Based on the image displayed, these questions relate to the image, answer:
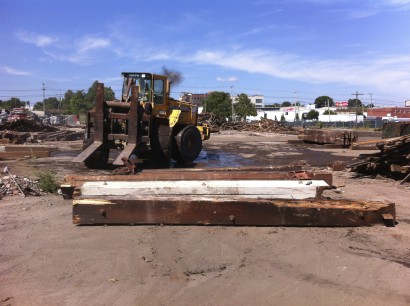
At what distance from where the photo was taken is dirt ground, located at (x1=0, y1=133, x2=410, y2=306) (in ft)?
13.4

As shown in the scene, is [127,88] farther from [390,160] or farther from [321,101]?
[321,101]

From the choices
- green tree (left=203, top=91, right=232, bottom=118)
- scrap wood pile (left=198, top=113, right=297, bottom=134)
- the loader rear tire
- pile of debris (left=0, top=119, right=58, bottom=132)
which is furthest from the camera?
green tree (left=203, top=91, right=232, bottom=118)

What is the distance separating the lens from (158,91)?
14.7 m

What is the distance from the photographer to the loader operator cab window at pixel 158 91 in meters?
14.6

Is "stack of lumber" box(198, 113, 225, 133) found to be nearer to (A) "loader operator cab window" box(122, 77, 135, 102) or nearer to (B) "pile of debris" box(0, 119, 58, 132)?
(B) "pile of debris" box(0, 119, 58, 132)

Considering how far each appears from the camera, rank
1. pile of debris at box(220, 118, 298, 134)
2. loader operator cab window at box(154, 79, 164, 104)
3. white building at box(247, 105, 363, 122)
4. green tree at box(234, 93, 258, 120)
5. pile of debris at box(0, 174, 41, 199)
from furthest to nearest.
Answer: white building at box(247, 105, 363, 122) → green tree at box(234, 93, 258, 120) → pile of debris at box(220, 118, 298, 134) → loader operator cab window at box(154, 79, 164, 104) → pile of debris at box(0, 174, 41, 199)

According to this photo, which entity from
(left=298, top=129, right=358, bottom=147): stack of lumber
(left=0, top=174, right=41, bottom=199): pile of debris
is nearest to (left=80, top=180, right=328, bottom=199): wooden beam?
(left=0, top=174, right=41, bottom=199): pile of debris

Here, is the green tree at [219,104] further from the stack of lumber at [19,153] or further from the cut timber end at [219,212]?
the cut timber end at [219,212]

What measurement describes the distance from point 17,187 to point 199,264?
5208 mm

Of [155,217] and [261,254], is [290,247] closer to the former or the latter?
[261,254]

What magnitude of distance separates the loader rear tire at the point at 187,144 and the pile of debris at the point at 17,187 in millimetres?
6551

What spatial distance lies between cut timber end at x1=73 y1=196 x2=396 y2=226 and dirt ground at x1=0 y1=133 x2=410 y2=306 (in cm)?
11


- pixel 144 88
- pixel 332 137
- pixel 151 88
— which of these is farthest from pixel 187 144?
pixel 332 137

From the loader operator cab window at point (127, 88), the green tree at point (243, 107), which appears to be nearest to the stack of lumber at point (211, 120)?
the loader operator cab window at point (127, 88)
